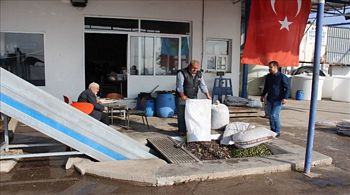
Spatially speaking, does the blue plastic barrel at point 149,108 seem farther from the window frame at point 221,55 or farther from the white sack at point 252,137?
the white sack at point 252,137

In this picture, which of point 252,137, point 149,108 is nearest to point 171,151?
point 252,137

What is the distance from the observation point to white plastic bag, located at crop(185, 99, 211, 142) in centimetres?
596

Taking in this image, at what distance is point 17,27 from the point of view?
29.7 ft

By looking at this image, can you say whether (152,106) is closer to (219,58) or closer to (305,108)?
(219,58)

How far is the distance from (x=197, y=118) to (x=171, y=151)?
2.56ft

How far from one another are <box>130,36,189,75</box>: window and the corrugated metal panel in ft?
62.2

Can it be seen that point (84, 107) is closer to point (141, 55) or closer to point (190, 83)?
point (190, 83)

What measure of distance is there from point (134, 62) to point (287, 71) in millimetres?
12530

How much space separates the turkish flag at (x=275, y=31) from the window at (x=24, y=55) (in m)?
5.77

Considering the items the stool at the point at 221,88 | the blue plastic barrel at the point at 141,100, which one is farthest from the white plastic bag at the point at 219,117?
the stool at the point at 221,88

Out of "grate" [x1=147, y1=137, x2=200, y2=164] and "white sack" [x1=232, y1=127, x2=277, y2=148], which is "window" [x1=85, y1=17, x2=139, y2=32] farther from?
"white sack" [x1=232, y1=127, x2=277, y2=148]

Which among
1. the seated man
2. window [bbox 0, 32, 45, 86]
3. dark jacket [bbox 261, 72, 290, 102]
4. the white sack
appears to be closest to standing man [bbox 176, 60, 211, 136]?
the white sack

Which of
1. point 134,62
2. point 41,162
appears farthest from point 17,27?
point 41,162

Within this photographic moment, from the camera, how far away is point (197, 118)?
5980 millimetres
